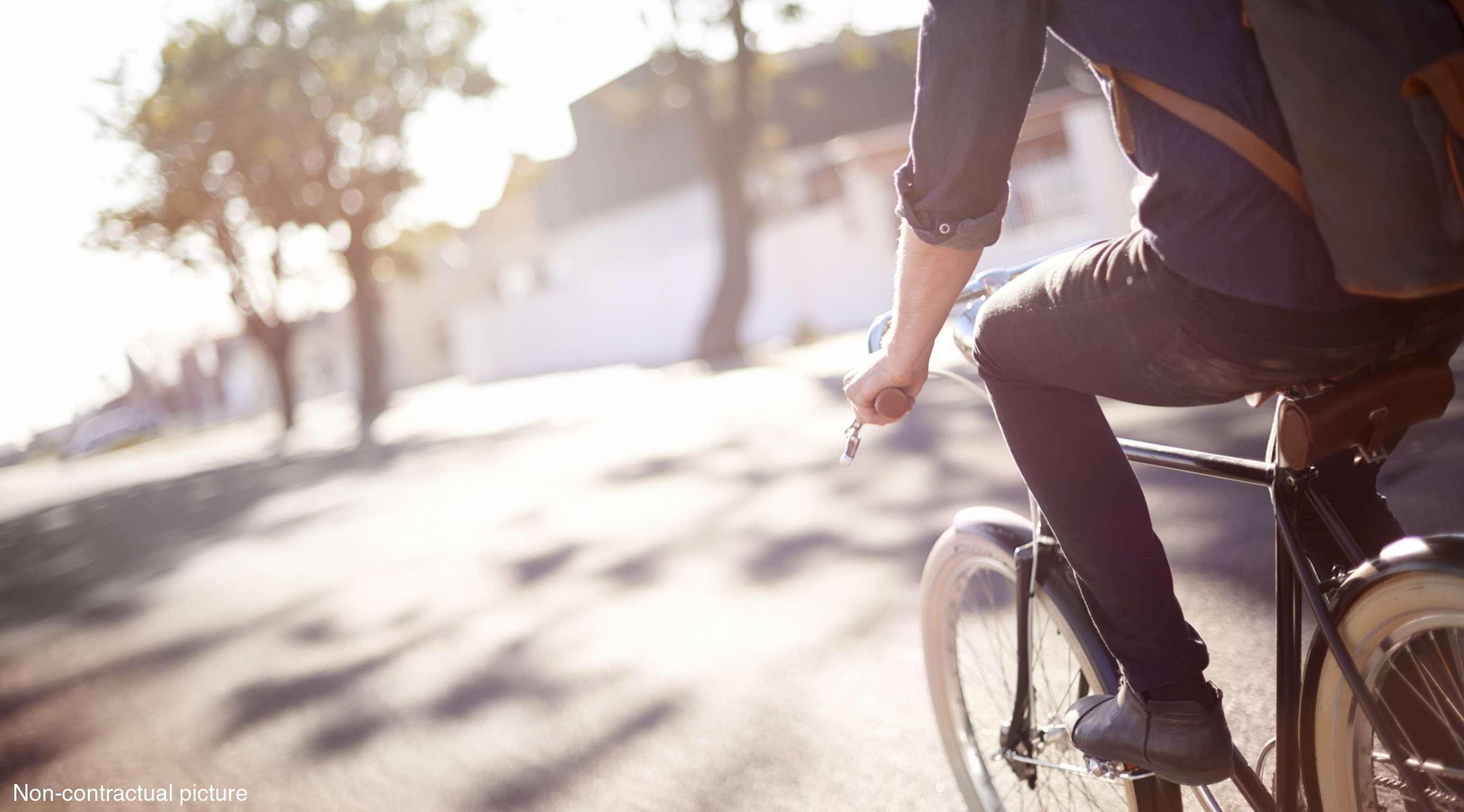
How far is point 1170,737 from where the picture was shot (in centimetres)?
163

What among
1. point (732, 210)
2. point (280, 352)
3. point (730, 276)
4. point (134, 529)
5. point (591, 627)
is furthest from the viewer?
point (280, 352)

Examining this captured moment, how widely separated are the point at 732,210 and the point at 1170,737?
20644 mm

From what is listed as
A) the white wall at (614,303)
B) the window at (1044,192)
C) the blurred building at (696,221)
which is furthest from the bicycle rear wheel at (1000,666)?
the white wall at (614,303)

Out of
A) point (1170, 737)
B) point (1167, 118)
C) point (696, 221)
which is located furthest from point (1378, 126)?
point (696, 221)

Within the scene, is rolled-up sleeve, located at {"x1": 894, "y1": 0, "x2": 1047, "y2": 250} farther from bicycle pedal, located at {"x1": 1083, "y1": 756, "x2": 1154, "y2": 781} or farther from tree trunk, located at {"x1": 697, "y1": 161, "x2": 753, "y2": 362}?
tree trunk, located at {"x1": 697, "y1": 161, "x2": 753, "y2": 362}

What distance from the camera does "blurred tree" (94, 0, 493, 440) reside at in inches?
1118

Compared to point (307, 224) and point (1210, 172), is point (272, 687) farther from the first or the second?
point (307, 224)

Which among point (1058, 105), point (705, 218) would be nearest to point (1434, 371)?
point (1058, 105)

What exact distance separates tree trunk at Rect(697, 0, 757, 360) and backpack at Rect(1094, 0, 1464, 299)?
66.8 ft

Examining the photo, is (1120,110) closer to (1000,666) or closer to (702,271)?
(1000,666)

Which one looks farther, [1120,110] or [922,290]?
[922,290]

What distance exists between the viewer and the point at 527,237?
184 ft

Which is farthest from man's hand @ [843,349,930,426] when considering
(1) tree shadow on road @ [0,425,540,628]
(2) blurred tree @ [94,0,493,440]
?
(2) blurred tree @ [94,0,493,440]

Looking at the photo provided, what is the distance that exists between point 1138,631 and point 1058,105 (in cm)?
2524
